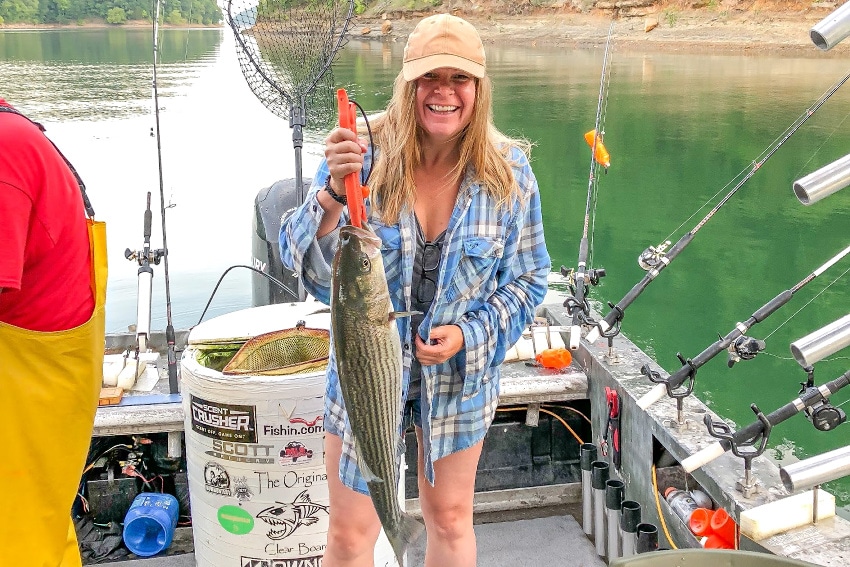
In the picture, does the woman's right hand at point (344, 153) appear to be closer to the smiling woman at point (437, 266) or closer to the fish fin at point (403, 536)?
the smiling woman at point (437, 266)

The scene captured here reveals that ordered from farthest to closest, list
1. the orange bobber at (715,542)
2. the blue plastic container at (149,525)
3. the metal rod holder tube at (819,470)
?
the blue plastic container at (149,525), the orange bobber at (715,542), the metal rod holder tube at (819,470)

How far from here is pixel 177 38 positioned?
5291 centimetres

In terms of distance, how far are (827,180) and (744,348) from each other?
207 cm

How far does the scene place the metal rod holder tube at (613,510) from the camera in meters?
3.50

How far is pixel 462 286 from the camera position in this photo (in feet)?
7.70

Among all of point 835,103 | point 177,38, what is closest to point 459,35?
point 835,103

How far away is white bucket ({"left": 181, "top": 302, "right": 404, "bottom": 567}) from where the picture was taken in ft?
9.13

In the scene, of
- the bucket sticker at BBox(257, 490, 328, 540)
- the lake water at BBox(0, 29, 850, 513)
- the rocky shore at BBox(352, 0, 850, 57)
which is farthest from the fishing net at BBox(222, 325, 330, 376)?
the rocky shore at BBox(352, 0, 850, 57)

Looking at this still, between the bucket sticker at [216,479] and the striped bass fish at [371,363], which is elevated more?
the striped bass fish at [371,363]

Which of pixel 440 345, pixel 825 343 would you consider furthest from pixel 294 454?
pixel 825 343

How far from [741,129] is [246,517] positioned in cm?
1941

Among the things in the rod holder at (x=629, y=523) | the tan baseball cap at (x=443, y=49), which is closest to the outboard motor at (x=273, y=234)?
the rod holder at (x=629, y=523)

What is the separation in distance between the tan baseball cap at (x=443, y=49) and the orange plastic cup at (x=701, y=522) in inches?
70.3

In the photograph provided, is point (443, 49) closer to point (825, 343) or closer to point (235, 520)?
point (825, 343)
